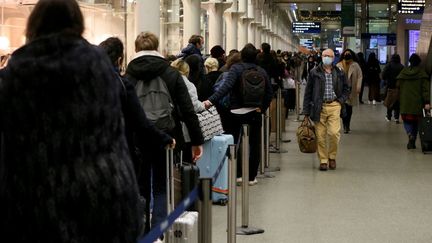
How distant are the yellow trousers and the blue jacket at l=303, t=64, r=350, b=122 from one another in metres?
0.11

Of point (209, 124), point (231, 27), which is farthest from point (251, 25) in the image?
point (209, 124)

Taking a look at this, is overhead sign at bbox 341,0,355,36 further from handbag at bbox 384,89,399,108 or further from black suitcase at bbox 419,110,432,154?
black suitcase at bbox 419,110,432,154

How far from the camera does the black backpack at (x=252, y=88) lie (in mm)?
10188

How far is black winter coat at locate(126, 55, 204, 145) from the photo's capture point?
6629 millimetres

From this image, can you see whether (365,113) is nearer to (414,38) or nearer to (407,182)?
(414,38)

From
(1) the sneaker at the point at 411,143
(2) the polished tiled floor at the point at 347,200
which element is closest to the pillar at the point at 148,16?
(2) the polished tiled floor at the point at 347,200

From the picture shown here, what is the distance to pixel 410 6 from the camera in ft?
101

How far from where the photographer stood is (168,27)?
19.5 meters

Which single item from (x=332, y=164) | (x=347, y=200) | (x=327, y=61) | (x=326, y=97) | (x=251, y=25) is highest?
(x=251, y=25)

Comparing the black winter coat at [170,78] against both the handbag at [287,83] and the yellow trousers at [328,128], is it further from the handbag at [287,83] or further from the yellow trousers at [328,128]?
the handbag at [287,83]

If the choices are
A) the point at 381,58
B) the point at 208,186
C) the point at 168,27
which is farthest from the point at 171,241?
the point at 381,58

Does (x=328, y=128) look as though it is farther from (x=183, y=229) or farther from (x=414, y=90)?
(x=183, y=229)

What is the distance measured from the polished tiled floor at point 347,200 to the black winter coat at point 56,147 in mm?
3989

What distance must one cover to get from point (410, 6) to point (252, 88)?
72.0 ft
